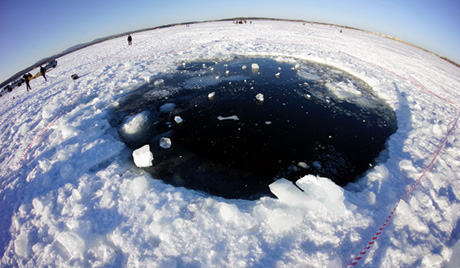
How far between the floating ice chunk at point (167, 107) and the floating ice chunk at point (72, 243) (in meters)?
4.11

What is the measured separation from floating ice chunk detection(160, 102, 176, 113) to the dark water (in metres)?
0.03

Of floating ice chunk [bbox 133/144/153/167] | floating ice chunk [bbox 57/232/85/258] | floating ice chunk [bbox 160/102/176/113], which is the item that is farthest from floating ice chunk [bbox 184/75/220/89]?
floating ice chunk [bbox 57/232/85/258]

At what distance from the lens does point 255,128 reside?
5.14m

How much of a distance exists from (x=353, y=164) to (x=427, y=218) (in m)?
1.36

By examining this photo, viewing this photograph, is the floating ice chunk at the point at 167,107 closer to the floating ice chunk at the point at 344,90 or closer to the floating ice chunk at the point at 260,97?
the floating ice chunk at the point at 260,97

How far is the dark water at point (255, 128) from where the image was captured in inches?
150

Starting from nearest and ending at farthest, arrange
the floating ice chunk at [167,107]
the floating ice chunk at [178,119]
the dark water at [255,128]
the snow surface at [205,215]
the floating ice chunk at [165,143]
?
the snow surface at [205,215]
the dark water at [255,128]
the floating ice chunk at [165,143]
the floating ice chunk at [178,119]
the floating ice chunk at [167,107]

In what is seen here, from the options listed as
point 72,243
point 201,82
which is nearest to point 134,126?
point 72,243

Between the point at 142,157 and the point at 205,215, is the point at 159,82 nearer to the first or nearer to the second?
the point at 142,157

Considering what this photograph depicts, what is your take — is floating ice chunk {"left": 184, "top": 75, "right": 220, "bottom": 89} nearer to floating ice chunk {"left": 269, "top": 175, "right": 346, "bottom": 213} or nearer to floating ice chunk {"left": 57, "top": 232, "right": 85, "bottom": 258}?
floating ice chunk {"left": 269, "top": 175, "right": 346, "bottom": 213}

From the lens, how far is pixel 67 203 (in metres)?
3.22

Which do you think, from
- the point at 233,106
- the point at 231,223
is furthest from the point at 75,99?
the point at 231,223

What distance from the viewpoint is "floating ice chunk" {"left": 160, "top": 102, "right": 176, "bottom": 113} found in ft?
20.2

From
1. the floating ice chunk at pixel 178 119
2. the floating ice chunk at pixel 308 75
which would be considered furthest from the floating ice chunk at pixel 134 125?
the floating ice chunk at pixel 308 75
